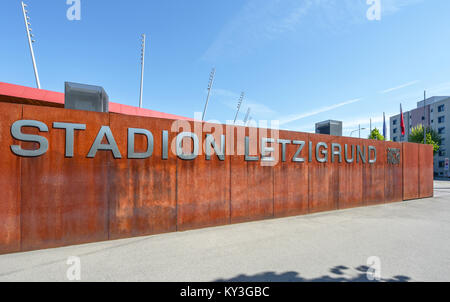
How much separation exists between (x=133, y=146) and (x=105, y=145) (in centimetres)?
65

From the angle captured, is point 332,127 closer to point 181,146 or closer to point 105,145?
point 181,146

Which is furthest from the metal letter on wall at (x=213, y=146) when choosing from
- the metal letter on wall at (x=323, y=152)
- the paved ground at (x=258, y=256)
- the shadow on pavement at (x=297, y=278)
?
the metal letter on wall at (x=323, y=152)

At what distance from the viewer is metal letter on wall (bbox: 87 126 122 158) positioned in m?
5.06

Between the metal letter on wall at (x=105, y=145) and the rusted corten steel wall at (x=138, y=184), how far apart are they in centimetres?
10

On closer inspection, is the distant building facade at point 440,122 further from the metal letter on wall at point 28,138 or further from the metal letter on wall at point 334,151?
the metal letter on wall at point 28,138

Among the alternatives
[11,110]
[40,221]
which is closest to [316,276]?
[40,221]

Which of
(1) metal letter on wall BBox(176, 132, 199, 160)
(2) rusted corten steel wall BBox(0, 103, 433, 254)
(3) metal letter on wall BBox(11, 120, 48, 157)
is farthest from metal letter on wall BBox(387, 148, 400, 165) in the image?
(3) metal letter on wall BBox(11, 120, 48, 157)

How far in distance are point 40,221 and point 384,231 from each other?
9167 mm

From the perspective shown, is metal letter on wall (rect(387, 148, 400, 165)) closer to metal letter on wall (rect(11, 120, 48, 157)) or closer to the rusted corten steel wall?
the rusted corten steel wall

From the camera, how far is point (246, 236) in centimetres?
553

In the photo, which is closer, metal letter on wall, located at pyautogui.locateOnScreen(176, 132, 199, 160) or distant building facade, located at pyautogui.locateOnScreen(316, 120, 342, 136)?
metal letter on wall, located at pyautogui.locateOnScreen(176, 132, 199, 160)

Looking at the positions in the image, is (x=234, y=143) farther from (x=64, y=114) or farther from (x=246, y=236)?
(x=64, y=114)

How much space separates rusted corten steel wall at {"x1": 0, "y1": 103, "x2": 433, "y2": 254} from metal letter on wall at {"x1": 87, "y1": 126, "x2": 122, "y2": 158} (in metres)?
0.10

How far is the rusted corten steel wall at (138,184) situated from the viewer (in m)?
4.55
